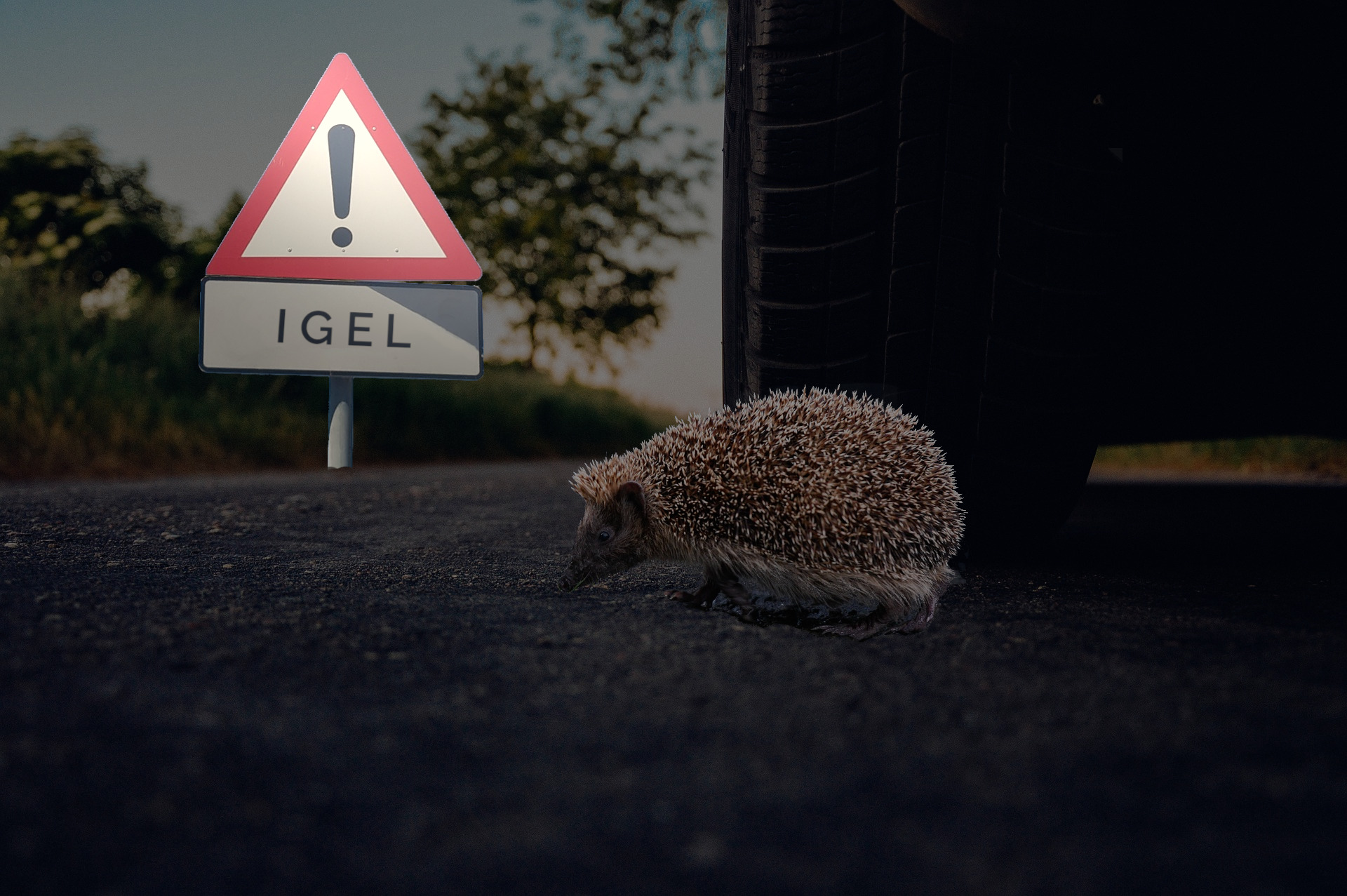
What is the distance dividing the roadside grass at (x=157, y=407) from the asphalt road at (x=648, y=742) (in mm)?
4892

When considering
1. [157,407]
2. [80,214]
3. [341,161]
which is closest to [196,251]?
[80,214]

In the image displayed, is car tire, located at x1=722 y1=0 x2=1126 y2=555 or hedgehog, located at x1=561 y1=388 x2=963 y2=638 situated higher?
car tire, located at x1=722 y1=0 x2=1126 y2=555

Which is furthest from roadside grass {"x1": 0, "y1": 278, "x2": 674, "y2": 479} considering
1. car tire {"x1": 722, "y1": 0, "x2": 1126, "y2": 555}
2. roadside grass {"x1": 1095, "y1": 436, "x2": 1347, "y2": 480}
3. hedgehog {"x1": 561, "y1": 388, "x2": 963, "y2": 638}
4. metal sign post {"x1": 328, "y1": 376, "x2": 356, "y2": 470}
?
roadside grass {"x1": 1095, "y1": 436, "x2": 1347, "y2": 480}

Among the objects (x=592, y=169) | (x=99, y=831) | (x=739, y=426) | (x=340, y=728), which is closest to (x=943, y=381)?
(x=739, y=426)

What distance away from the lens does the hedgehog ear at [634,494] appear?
9.04 ft

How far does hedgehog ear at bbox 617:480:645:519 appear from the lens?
2756mm

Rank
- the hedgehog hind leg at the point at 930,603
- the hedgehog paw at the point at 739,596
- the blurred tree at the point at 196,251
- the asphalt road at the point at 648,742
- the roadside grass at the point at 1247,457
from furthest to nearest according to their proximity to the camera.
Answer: the blurred tree at the point at 196,251, the roadside grass at the point at 1247,457, the hedgehog paw at the point at 739,596, the hedgehog hind leg at the point at 930,603, the asphalt road at the point at 648,742

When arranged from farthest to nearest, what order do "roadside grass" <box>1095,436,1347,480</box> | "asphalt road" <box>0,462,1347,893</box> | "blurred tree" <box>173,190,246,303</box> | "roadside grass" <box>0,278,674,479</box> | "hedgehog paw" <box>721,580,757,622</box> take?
"blurred tree" <box>173,190,246,303</box>
"roadside grass" <box>1095,436,1347,480</box>
"roadside grass" <box>0,278,674,479</box>
"hedgehog paw" <box>721,580,757,622</box>
"asphalt road" <box>0,462,1347,893</box>

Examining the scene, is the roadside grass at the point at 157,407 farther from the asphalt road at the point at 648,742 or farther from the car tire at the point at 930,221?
the car tire at the point at 930,221

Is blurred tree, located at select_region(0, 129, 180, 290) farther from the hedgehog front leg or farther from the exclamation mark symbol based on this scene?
the hedgehog front leg

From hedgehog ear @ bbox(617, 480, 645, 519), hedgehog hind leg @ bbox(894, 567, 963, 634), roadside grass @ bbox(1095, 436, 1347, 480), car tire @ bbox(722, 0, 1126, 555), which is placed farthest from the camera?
roadside grass @ bbox(1095, 436, 1347, 480)

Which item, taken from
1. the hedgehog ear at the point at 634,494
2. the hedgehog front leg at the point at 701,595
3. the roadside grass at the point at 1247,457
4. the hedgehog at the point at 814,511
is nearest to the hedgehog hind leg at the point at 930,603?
the hedgehog at the point at 814,511

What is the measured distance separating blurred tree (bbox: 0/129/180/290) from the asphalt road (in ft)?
48.3

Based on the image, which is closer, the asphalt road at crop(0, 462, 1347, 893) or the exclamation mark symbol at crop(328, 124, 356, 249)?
the asphalt road at crop(0, 462, 1347, 893)
